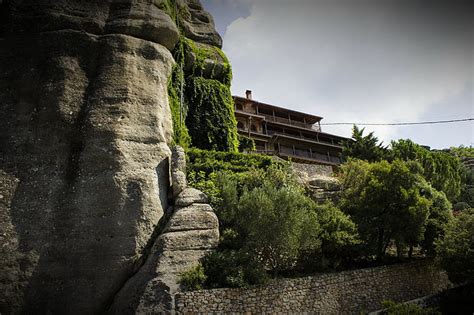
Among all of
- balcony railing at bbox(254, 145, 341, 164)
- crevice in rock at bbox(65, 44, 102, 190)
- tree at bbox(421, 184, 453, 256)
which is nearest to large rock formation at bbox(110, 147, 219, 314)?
crevice in rock at bbox(65, 44, 102, 190)

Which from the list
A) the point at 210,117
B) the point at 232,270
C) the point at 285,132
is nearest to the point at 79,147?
the point at 232,270

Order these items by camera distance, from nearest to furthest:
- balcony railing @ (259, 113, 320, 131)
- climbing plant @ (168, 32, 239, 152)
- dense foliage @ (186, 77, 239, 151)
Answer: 1. climbing plant @ (168, 32, 239, 152)
2. dense foliage @ (186, 77, 239, 151)
3. balcony railing @ (259, 113, 320, 131)

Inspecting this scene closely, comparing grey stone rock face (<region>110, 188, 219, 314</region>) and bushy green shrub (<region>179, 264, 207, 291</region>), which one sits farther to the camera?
bushy green shrub (<region>179, 264, 207, 291</region>)

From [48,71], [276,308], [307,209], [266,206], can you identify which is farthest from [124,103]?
[276,308]

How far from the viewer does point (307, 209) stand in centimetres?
1791

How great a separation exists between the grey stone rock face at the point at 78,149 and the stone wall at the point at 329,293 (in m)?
4.10

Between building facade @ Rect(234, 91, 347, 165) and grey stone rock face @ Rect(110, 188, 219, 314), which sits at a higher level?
building facade @ Rect(234, 91, 347, 165)

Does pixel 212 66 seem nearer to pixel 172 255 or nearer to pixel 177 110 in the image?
pixel 177 110

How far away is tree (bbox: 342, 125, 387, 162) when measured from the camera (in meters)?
33.3

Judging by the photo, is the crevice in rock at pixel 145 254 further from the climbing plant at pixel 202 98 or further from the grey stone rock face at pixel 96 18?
the grey stone rock face at pixel 96 18

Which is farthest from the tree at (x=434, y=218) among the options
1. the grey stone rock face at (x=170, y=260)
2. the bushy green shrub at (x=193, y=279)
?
the bushy green shrub at (x=193, y=279)

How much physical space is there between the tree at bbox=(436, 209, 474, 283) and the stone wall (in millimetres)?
1895

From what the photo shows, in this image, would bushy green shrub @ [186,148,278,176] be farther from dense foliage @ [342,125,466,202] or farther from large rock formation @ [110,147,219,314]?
dense foliage @ [342,125,466,202]

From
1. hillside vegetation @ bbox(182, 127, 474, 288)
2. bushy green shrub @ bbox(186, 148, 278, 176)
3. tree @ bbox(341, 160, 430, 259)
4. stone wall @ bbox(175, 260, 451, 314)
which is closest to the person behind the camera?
stone wall @ bbox(175, 260, 451, 314)
